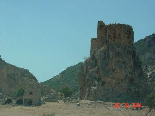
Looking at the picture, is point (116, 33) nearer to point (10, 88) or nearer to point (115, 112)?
point (115, 112)

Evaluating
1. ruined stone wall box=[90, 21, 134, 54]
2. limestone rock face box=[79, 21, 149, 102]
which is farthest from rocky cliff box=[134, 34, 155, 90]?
ruined stone wall box=[90, 21, 134, 54]

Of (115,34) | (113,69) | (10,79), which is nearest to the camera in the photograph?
(113,69)

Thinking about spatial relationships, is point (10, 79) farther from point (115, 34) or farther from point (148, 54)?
point (148, 54)

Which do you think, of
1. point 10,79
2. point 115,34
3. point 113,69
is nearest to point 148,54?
point 115,34

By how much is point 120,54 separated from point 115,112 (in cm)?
1408

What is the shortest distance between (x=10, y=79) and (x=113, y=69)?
1862 inches

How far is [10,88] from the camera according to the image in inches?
2982

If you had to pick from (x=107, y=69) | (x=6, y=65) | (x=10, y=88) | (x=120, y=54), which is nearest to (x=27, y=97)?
(x=107, y=69)

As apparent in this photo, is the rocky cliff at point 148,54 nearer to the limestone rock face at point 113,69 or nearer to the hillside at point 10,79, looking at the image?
the limestone rock face at point 113,69

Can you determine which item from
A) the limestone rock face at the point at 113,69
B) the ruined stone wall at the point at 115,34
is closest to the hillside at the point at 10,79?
the limestone rock face at the point at 113,69

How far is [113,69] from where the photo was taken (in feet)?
139

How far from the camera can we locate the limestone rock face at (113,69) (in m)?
41.2

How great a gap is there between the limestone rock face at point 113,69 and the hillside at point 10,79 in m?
32.1

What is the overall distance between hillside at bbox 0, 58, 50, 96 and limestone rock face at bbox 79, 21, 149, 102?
32.1 metres
